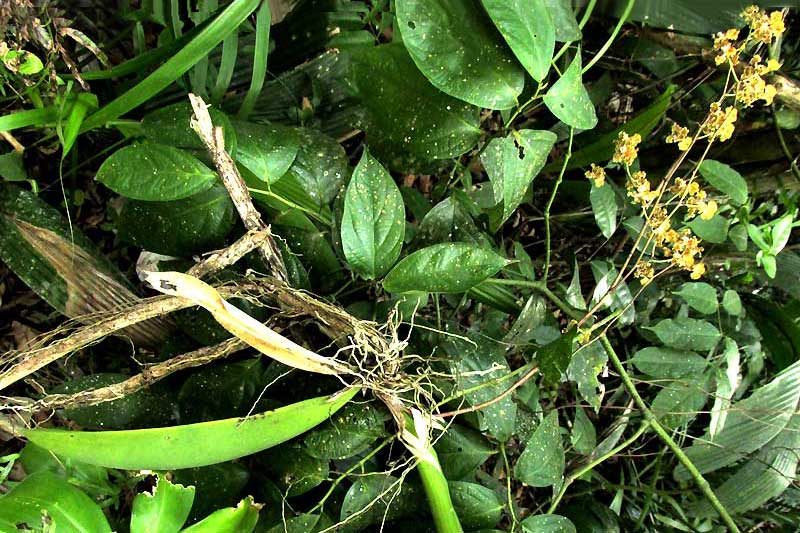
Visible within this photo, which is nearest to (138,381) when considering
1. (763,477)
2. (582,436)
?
(582,436)

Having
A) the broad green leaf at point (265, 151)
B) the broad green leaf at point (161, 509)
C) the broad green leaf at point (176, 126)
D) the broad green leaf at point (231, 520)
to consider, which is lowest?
the broad green leaf at point (231, 520)

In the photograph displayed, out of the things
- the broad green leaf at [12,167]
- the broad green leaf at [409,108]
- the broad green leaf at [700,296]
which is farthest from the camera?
the broad green leaf at [700,296]

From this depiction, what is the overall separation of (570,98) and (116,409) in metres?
0.67

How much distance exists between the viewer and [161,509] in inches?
24.8

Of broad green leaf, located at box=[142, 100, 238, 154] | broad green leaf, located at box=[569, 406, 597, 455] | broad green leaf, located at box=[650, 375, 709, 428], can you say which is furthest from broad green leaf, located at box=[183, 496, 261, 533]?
broad green leaf, located at box=[650, 375, 709, 428]

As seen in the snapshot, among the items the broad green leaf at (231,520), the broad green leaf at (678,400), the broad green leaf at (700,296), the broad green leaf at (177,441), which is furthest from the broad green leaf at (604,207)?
the broad green leaf at (231,520)

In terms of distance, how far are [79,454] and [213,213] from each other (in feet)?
0.97

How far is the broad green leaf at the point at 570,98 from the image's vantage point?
0.67 m

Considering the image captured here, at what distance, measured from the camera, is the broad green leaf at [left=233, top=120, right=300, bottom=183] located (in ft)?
2.25

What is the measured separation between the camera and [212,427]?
61 centimetres

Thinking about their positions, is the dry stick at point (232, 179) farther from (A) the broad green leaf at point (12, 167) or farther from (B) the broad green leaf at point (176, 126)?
(A) the broad green leaf at point (12, 167)

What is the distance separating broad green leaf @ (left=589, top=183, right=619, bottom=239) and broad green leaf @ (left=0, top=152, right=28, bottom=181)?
2.63 feet

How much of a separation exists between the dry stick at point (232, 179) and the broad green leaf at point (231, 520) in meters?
0.26

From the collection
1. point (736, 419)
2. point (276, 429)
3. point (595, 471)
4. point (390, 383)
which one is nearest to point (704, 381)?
point (736, 419)
